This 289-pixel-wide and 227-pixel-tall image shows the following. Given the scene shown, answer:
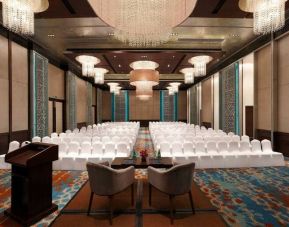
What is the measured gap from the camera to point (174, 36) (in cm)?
902

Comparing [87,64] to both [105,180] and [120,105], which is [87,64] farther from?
[120,105]

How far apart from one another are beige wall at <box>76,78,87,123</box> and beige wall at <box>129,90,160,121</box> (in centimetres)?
826

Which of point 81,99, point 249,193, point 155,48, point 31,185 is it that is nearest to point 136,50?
point 155,48

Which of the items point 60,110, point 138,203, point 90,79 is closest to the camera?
point 138,203

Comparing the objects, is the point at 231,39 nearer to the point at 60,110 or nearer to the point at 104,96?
the point at 60,110

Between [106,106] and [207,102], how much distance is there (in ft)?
42.3

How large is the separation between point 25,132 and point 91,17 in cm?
532

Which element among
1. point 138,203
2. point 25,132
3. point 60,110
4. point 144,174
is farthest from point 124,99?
point 138,203

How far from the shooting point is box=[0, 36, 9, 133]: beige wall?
7680 millimetres

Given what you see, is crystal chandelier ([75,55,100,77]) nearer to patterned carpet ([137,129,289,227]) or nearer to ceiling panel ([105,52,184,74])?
ceiling panel ([105,52,184,74])

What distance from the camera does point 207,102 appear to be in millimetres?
18375

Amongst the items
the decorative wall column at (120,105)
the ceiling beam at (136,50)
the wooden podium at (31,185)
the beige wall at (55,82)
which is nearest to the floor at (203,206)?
the wooden podium at (31,185)

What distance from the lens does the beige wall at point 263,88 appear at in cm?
912

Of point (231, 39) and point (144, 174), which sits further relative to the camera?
point (231, 39)
